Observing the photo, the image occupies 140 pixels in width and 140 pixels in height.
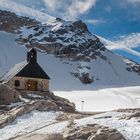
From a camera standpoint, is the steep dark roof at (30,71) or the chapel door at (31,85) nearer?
the chapel door at (31,85)

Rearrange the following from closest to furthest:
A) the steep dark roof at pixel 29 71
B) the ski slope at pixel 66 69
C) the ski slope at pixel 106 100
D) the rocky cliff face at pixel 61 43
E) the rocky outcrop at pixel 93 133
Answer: the rocky outcrop at pixel 93 133, the steep dark roof at pixel 29 71, the ski slope at pixel 106 100, the ski slope at pixel 66 69, the rocky cliff face at pixel 61 43

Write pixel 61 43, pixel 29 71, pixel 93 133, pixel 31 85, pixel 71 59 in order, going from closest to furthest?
pixel 93 133
pixel 31 85
pixel 29 71
pixel 71 59
pixel 61 43

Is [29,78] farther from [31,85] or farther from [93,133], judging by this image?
[93,133]

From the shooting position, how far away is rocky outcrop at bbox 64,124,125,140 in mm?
21031

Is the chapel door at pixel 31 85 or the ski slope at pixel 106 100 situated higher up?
the chapel door at pixel 31 85

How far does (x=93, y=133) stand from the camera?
70.8 feet

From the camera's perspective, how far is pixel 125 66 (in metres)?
185

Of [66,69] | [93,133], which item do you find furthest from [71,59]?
[93,133]

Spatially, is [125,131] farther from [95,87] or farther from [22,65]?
[95,87]

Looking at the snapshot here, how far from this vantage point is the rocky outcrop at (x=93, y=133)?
21031 millimetres

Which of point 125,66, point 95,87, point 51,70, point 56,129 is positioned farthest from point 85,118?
point 125,66

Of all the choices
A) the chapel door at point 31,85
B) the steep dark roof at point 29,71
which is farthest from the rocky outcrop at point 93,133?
the steep dark roof at point 29,71

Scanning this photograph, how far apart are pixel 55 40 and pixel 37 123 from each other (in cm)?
16220

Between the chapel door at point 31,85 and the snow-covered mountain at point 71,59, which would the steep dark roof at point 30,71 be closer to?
the chapel door at point 31,85
